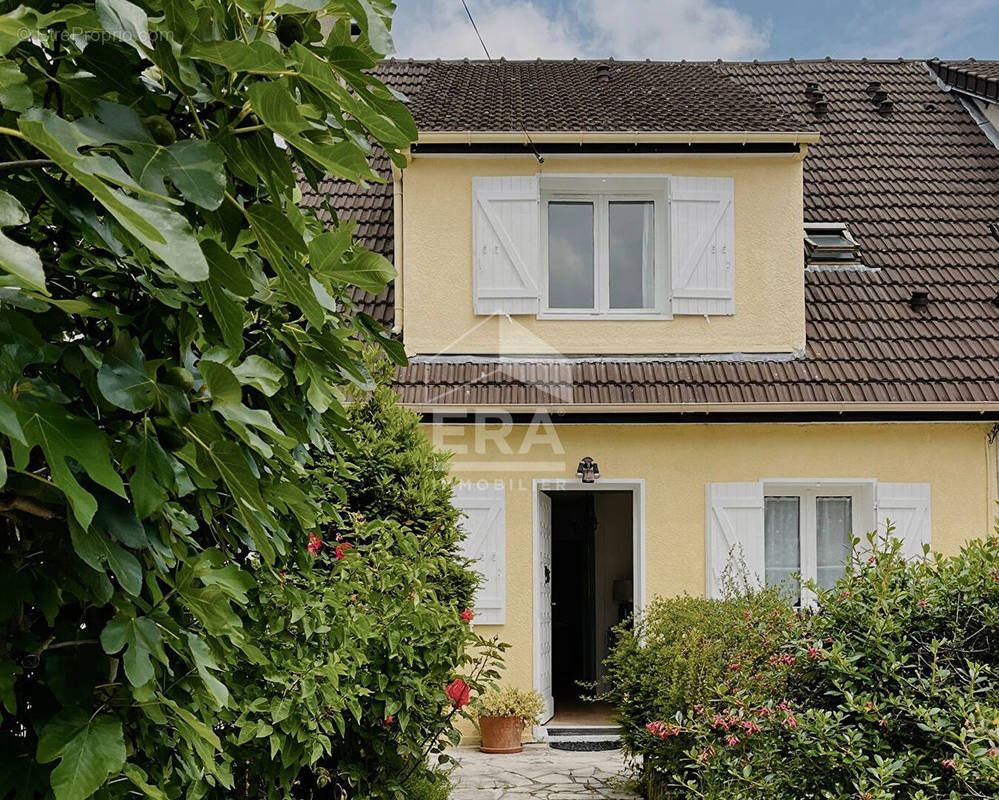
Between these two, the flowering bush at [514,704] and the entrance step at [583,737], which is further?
the entrance step at [583,737]

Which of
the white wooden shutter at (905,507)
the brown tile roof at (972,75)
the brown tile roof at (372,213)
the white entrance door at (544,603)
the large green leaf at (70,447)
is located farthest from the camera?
the brown tile roof at (972,75)

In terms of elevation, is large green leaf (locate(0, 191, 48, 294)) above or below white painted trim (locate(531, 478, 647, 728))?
above

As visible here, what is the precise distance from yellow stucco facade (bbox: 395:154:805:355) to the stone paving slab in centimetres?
403

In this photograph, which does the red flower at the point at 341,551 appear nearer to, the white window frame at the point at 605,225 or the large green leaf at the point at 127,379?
the large green leaf at the point at 127,379

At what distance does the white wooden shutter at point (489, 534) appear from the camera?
10.3 m

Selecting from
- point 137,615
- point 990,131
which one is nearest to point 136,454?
point 137,615

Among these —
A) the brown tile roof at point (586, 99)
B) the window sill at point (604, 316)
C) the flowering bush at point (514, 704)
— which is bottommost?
the flowering bush at point (514, 704)

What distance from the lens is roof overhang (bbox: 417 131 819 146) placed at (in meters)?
10.5

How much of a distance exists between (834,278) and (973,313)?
151 centimetres

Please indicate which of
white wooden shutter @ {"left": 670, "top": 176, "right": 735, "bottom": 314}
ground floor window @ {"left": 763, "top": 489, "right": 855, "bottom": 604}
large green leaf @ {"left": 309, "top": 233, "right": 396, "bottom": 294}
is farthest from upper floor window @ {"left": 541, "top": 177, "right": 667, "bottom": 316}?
large green leaf @ {"left": 309, "top": 233, "right": 396, "bottom": 294}

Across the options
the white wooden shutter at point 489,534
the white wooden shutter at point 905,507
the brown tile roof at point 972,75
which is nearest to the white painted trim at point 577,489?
the white wooden shutter at point 489,534

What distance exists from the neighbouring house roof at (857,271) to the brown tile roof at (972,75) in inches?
7.1

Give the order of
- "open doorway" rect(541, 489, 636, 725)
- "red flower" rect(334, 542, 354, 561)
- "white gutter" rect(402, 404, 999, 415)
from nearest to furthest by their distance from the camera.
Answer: "red flower" rect(334, 542, 354, 561)
"white gutter" rect(402, 404, 999, 415)
"open doorway" rect(541, 489, 636, 725)

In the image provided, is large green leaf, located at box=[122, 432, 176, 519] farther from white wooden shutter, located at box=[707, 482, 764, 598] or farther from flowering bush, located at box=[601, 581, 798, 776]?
white wooden shutter, located at box=[707, 482, 764, 598]
